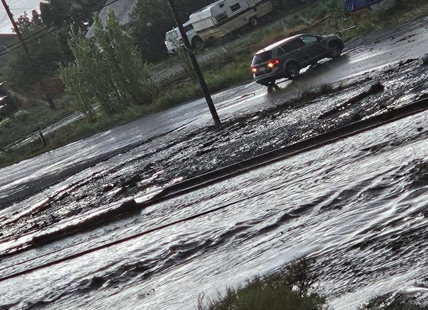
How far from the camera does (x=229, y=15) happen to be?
53.7m

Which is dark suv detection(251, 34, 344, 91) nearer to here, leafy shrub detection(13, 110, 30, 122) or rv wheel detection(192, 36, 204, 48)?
rv wheel detection(192, 36, 204, 48)

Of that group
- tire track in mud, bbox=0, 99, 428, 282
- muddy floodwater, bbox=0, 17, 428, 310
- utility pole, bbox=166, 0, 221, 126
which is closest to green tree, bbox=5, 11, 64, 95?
utility pole, bbox=166, 0, 221, 126

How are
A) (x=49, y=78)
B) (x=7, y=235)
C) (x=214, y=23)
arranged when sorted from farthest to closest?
(x=49, y=78) < (x=214, y=23) < (x=7, y=235)

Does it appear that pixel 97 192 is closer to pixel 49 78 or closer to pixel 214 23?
pixel 214 23

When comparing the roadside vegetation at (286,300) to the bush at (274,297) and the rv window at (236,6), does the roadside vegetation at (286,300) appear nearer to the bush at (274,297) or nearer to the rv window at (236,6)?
the bush at (274,297)

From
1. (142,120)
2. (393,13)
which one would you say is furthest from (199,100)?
(393,13)

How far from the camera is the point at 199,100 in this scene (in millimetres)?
35219

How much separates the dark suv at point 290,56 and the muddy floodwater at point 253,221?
7.52 metres

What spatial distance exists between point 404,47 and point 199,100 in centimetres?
1306

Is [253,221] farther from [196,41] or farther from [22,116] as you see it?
[22,116]

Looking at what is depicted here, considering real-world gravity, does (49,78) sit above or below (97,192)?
above

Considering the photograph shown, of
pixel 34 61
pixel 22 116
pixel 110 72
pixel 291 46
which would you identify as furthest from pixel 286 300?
pixel 34 61

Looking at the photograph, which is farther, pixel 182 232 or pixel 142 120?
pixel 142 120

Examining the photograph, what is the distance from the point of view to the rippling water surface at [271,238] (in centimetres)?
693
